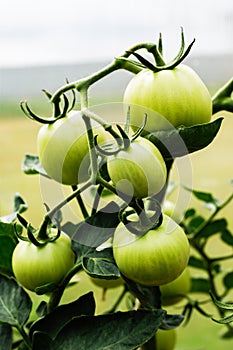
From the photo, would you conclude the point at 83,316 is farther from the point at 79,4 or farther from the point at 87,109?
the point at 79,4

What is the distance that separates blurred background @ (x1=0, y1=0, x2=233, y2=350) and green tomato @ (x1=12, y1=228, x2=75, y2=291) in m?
0.78

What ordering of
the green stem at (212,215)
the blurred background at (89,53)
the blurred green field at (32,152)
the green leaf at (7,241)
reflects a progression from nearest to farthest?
1. the green leaf at (7,241)
2. the green stem at (212,215)
3. the blurred background at (89,53)
4. the blurred green field at (32,152)

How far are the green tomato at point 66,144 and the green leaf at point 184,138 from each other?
0.03m

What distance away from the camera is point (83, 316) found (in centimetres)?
33

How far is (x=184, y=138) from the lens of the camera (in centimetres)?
31

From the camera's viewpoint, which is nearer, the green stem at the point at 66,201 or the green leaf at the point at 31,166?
the green stem at the point at 66,201

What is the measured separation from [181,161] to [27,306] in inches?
5.3

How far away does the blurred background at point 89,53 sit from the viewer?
45.8 inches

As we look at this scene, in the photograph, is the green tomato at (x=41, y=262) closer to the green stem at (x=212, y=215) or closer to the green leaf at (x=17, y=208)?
the green leaf at (x=17, y=208)

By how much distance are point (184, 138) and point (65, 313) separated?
127 mm

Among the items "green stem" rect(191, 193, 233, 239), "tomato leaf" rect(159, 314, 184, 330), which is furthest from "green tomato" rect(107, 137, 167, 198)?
"green stem" rect(191, 193, 233, 239)

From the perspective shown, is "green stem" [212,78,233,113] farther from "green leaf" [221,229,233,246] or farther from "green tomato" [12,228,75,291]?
"green leaf" [221,229,233,246]

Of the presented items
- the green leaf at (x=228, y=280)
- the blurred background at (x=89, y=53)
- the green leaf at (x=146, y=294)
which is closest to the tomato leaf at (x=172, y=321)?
the green leaf at (x=146, y=294)

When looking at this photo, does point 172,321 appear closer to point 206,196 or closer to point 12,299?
point 12,299
